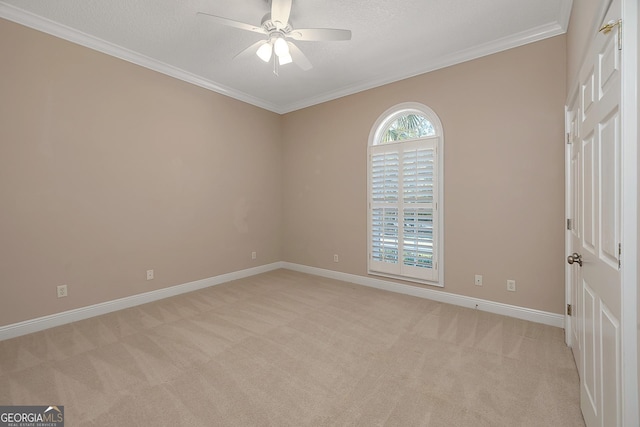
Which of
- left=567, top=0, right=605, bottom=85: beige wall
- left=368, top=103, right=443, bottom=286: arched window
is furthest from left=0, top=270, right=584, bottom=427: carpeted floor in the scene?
left=567, top=0, right=605, bottom=85: beige wall

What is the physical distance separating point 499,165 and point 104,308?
4619 millimetres

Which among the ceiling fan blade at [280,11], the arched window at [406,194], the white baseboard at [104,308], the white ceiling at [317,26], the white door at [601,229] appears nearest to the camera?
the white door at [601,229]

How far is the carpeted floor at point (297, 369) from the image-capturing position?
1.63 metres

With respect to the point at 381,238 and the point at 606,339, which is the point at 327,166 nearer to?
the point at 381,238

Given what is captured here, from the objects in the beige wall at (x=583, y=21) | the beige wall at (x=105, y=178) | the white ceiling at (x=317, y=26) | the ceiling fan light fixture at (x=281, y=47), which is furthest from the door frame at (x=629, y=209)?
the beige wall at (x=105, y=178)

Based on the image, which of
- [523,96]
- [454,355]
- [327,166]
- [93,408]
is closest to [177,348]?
[93,408]

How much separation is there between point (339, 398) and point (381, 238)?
248 cm

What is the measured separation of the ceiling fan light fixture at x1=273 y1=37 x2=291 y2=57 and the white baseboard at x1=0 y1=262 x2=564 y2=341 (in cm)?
305

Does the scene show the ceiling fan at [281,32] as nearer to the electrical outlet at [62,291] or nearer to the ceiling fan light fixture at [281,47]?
the ceiling fan light fixture at [281,47]

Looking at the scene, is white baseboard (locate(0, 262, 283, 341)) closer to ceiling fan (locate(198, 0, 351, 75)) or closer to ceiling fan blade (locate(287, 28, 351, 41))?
ceiling fan (locate(198, 0, 351, 75))

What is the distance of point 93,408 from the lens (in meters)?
1.65

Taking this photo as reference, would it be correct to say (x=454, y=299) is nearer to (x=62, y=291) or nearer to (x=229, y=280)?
(x=229, y=280)

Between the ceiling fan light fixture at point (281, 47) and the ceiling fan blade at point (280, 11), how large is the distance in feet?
0.44

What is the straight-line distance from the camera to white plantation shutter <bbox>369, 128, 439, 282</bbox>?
349cm
